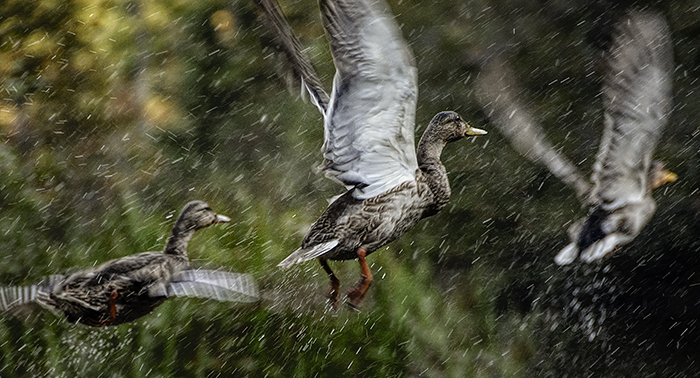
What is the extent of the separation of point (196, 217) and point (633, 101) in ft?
5.69

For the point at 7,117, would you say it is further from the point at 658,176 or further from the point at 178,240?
the point at 658,176

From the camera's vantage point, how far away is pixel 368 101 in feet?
6.72

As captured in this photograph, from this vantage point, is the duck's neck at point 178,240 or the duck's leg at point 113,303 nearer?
the duck's leg at point 113,303

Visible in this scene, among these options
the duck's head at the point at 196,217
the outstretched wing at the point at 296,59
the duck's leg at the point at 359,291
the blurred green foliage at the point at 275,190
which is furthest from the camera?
the blurred green foliage at the point at 275,190

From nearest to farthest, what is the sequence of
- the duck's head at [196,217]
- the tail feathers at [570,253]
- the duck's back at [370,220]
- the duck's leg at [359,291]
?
the duck's leg at [359,291], the duck's back at [370,220], the duck's head at [196,217], the tail feathers at [570,253]

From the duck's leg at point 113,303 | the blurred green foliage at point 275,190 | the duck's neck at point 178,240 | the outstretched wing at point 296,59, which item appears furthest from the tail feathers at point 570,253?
the duck's leg at point 113,303

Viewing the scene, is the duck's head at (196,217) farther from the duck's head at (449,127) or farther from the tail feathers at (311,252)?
the duck's head at (449,127)

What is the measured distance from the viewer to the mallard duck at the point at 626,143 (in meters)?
2.66

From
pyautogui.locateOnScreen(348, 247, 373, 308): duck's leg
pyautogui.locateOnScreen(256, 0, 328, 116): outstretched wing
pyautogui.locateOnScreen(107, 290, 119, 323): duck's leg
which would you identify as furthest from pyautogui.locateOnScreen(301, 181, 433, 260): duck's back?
pyautogui.locateOnScreen(107, 290, 119, 323): duck's leg

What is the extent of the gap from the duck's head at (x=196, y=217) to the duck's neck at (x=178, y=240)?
11mm

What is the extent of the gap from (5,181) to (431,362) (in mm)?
2646

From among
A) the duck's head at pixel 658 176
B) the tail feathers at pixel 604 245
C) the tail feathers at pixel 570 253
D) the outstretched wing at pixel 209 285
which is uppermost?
the outstretched wing at pixel 209 285

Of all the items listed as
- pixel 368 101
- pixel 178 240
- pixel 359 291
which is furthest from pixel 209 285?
pixel 368 101

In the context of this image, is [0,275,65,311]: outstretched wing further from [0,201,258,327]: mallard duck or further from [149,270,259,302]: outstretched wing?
[149,270,259,302]: outstretched wing
